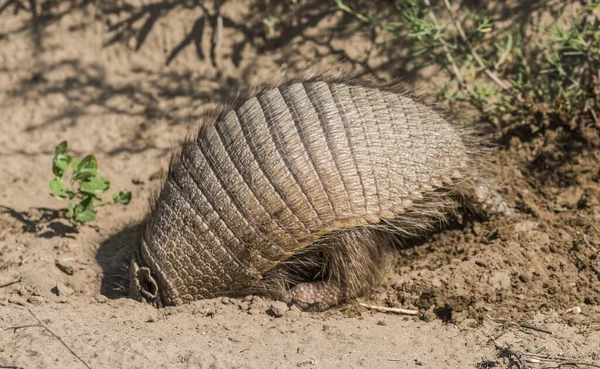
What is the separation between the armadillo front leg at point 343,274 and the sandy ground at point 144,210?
151 mm

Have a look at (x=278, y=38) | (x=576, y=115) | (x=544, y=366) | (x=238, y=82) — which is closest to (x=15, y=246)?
(x=238, y=82)

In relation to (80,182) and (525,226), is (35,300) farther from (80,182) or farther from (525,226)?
(525,226)

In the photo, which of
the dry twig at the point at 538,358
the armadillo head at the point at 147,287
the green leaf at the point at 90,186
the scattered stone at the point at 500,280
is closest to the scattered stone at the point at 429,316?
the scattered stone at the point at 500,280

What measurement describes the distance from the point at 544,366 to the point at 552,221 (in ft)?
5.88

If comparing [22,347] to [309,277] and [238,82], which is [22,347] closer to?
[309,277]

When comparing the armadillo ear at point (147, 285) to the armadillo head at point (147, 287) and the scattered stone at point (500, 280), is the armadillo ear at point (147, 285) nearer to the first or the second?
the armadillo head at point (147, 287)

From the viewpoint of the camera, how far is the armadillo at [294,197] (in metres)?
5.10

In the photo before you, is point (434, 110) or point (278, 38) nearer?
point (434, 110)

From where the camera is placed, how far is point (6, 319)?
15.0ft

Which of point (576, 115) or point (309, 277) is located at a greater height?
point (576, 115)

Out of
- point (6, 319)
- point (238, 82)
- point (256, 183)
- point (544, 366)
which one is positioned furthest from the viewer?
point (238, 82)

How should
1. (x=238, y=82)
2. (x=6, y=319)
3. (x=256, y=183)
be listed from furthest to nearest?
(x=238, y=82)
(x=256, y=183)
(x=6, y=319)

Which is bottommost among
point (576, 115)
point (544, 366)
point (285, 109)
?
point (544, 366)

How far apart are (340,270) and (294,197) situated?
67cm
